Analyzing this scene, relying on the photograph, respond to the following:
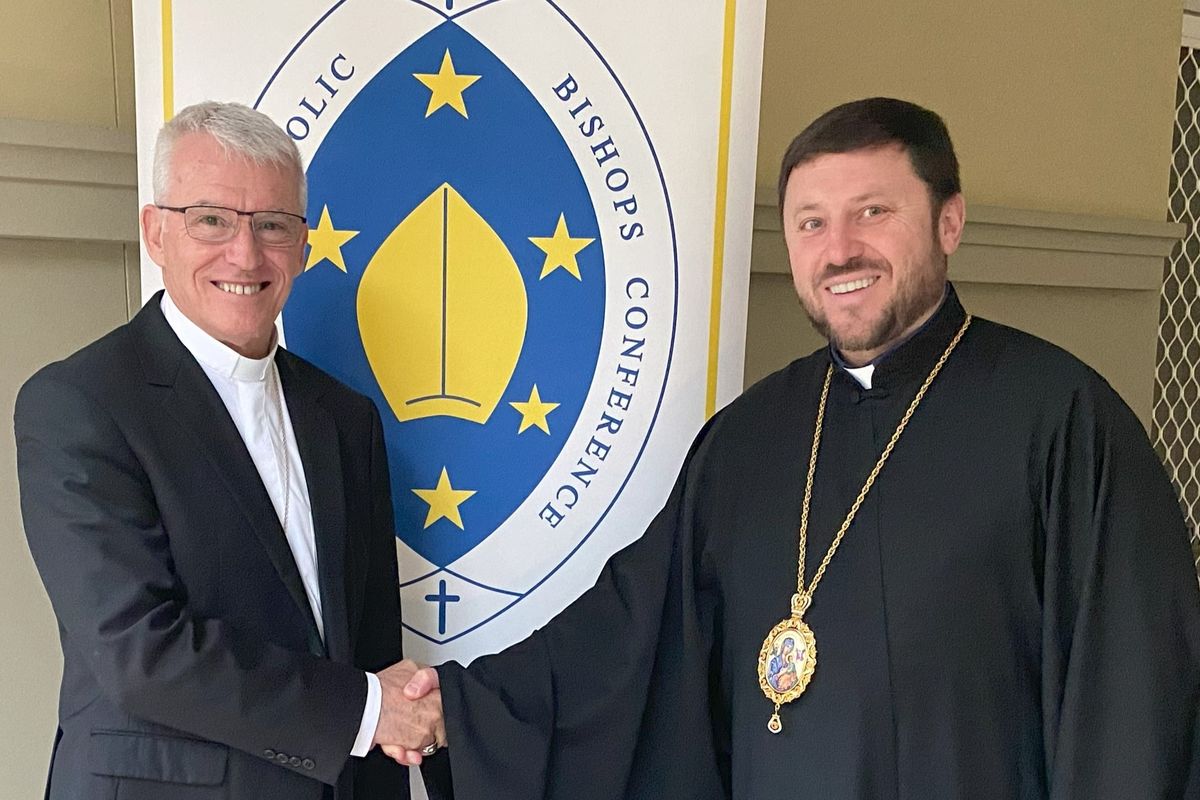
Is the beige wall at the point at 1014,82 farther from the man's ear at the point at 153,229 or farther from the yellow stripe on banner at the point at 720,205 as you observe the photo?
the man's ear at the point at 153,229

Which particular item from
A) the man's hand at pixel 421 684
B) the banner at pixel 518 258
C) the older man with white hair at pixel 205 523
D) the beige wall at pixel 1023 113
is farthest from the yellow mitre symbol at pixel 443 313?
the beige wall at pixel 1023 113

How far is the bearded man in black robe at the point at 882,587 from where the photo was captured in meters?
1.44

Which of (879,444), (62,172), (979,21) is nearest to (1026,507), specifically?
(879,444)

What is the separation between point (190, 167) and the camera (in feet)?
4.90

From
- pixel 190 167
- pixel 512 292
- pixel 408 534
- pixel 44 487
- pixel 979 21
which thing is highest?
pixel 979 21

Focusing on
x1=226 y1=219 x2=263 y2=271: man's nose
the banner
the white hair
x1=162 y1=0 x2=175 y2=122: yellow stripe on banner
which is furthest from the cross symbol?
x1=162 y1=0 x2=175 y2=122: yellow stripe on banner

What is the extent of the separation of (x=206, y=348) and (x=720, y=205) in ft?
3.15

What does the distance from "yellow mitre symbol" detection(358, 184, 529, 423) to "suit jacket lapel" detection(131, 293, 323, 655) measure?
413 millimetres

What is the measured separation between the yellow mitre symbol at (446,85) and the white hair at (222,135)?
39 cm

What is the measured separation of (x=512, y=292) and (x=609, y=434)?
32cm

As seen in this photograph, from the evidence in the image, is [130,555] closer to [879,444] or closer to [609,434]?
[609,434]

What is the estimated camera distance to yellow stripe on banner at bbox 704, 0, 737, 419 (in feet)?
6.45

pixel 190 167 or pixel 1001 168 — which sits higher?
pixel 1001 168

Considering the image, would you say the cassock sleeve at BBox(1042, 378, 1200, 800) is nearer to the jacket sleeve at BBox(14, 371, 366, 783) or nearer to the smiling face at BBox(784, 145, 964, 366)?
the smiling face at BBox(784, 145, 964, 366)
